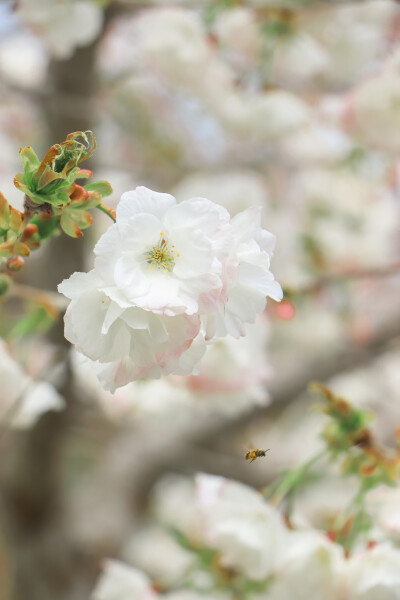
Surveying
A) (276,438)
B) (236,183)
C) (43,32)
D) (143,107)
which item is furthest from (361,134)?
(276,438)

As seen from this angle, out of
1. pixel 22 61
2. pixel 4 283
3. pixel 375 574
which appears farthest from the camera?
pixel 22 61

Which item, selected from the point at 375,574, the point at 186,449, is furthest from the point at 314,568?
the point at 186,449

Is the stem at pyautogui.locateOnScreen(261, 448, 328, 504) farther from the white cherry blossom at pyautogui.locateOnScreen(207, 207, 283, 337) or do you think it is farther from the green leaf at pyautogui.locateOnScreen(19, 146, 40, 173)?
the green leaf at pyautogui.locateOnScreen(19, 146, 40, 173)

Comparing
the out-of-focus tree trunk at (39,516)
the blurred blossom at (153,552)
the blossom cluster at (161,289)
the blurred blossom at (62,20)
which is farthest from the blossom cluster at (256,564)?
the blurred blossom at (153,552)

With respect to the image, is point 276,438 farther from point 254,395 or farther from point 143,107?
point 143,107

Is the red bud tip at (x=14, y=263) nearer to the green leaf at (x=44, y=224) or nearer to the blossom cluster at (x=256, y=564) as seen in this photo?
the green leaf at (x=44, y=224)

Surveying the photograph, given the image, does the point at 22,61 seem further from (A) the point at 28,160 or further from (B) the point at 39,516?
(A) the point at 28,160

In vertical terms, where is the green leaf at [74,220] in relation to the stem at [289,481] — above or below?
above

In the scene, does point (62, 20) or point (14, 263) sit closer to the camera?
point (14, 263)
